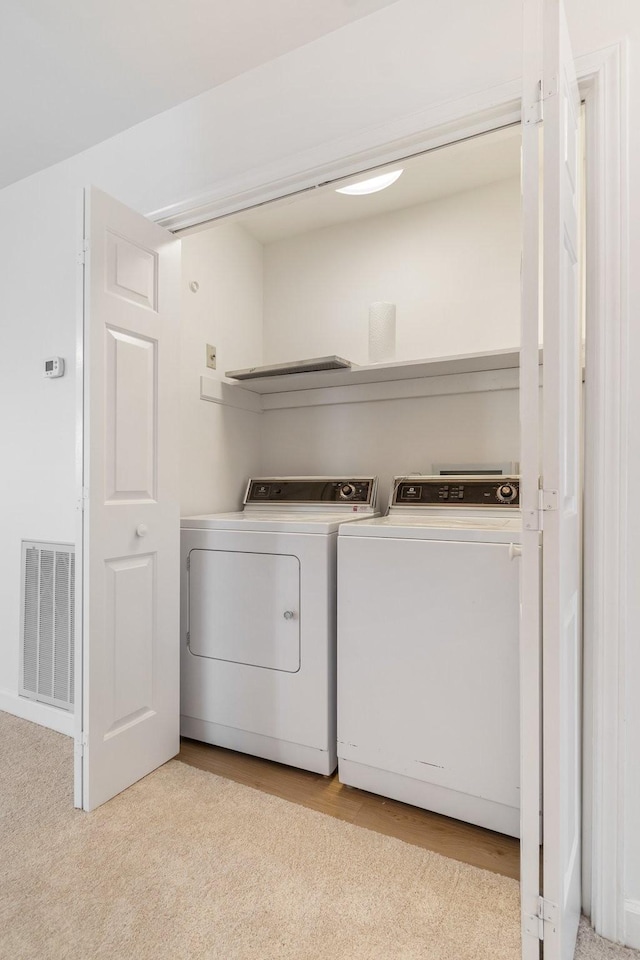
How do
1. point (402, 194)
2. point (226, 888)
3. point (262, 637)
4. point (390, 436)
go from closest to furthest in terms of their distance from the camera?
point (226, 888)
point (262, 637)
point (402, 194)
point (390, 436)

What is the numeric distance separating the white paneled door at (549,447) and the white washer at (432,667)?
18.1 inches

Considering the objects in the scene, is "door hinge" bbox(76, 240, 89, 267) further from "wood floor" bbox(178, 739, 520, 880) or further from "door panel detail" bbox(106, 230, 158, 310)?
"wood floor" bbox(178, 739, 520, 880)

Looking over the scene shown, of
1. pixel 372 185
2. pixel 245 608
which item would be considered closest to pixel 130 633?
pixel 245 608

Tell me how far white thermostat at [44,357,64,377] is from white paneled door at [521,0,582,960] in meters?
2.02

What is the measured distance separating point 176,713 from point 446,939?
1.18 metres

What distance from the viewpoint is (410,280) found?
261 cm

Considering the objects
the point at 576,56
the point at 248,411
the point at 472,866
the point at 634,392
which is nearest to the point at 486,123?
the point at 576,56

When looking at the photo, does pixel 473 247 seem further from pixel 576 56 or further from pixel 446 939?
pixel 446 939

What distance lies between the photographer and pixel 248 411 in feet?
9.27

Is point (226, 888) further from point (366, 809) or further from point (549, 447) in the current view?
point (549, 447)

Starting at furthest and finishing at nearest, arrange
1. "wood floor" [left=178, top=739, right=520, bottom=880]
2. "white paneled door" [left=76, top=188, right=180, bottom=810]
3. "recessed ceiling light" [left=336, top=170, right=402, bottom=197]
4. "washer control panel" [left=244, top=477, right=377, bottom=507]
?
"washer control panel" [left=244, top=477, right=377, bottom=507], "recessed ceiling light" [left=336, top=170, right=402, bottom=197], "white paneled door" [left=76, top=188, right=180, bottom=810], "wood floor" [left=178, top=739, right=520, bottom=880]

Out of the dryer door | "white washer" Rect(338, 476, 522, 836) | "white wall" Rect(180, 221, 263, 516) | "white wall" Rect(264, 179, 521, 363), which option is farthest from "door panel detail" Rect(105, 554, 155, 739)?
"white wall" Rect(264, 179, 521, 363)

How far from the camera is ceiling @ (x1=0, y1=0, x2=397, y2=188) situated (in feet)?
4.99

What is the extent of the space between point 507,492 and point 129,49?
6.68 ft
